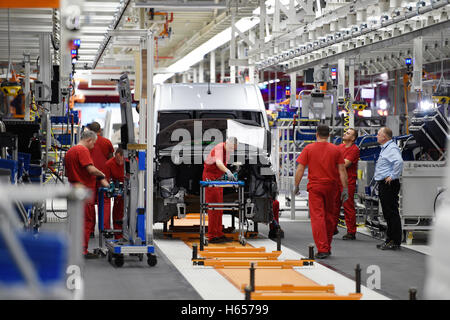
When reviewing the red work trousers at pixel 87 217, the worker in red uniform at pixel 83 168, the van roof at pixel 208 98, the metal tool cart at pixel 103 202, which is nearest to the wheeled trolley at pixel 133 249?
the metal tool cart at pixel 103 202

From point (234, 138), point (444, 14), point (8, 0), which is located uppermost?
point (444, 14)

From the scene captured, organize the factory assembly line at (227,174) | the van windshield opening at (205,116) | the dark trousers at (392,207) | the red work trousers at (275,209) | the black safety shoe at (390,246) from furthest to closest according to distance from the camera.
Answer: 1. the van windshield opening at (205,116)
2. the red work trousers at (275,209)
3. the black safety shoe at (390,246)
4. the dark trousers at (392,207)
5. the factory assembly line at (227,174)

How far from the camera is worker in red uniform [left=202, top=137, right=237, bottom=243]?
1063 centimetres

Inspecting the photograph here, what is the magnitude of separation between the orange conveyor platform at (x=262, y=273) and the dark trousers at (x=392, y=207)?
1803mm

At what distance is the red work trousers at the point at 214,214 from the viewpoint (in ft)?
34.9

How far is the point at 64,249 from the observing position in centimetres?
352

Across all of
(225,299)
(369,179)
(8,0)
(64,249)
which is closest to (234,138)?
(369,179)

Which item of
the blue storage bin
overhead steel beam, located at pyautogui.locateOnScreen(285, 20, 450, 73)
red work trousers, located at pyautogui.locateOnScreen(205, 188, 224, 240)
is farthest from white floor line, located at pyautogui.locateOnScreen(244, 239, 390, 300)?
the blue storage bin

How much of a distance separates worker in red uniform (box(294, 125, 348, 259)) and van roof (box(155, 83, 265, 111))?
3.01 m

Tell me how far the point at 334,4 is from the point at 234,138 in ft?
10.9

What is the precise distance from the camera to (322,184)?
952 centimetres

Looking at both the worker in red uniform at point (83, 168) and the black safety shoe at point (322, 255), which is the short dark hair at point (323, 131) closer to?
the black safety shoe at point (322, 255)

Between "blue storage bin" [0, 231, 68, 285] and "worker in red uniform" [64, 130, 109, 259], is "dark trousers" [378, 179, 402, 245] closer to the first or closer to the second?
"worker in red uniform" [64, 130, 109, 259]

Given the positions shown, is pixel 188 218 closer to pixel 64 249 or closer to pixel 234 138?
pixel 234 138
